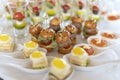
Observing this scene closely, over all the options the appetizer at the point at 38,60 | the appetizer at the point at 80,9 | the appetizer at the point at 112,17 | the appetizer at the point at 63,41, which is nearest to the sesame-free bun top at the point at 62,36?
the appetizer at the point at 63,41

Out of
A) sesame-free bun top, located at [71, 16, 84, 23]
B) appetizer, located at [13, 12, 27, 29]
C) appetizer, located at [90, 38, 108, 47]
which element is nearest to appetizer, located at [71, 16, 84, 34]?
sesame-free bun top, located at [71, 16, 84, 23]

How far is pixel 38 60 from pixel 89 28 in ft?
1.03

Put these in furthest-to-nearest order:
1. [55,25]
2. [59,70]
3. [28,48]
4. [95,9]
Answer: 1. [95,9]
2. [55,25]
3. [28,48]
4. [59,70]

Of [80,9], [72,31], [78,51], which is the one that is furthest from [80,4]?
[78,51]

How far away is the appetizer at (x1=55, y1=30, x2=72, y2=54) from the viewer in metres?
0.92

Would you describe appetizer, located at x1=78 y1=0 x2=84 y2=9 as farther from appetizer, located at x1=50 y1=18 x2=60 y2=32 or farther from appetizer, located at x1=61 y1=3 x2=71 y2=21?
appetizer, located at x1=50 y1=18 x2=60 y2=32

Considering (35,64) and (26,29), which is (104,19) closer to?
(26,29)

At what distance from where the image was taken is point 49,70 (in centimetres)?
80

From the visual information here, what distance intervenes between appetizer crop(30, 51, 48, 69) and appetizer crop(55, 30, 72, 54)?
0.11 meters

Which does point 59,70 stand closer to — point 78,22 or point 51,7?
point 78,22

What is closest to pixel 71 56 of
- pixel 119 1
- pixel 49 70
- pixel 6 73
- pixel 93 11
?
pixel 49 70

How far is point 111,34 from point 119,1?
558 mm

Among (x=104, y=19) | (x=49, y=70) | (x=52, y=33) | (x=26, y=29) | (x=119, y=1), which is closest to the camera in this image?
(x=49, y=70)

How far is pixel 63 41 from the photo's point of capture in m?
0.92
